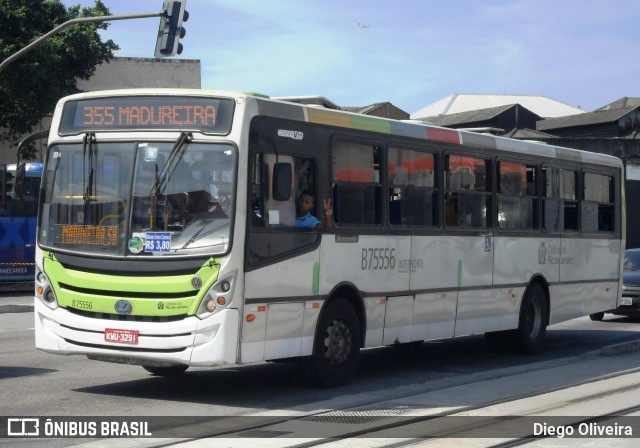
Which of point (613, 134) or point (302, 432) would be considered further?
point (613, 134)

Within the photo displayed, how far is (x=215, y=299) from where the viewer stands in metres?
10.2

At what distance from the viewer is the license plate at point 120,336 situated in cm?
1034

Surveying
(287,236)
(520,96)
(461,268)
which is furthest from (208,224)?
(520,96)

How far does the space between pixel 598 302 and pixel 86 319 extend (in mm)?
10294

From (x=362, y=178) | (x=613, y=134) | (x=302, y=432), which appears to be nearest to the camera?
(x=302, y=432)

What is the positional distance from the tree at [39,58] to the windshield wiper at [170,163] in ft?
111

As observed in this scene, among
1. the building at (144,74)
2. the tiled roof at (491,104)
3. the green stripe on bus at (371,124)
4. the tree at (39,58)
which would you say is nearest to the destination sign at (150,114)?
the green stripe on bus at (371,124)

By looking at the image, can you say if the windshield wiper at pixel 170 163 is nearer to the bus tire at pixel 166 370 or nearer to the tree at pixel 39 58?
the bus tire at pixel 166 370

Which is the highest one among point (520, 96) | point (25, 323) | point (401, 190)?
point (520, 96)

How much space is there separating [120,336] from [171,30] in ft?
43.0

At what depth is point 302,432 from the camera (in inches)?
360

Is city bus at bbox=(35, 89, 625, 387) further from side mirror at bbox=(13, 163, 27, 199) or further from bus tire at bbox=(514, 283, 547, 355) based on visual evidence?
bus tire at bbox=(514, 283, 547, 355)

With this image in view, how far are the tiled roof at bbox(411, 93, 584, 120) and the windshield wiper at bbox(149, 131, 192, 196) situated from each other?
70.4 m

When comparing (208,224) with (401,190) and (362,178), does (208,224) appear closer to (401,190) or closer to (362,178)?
(362,178)
